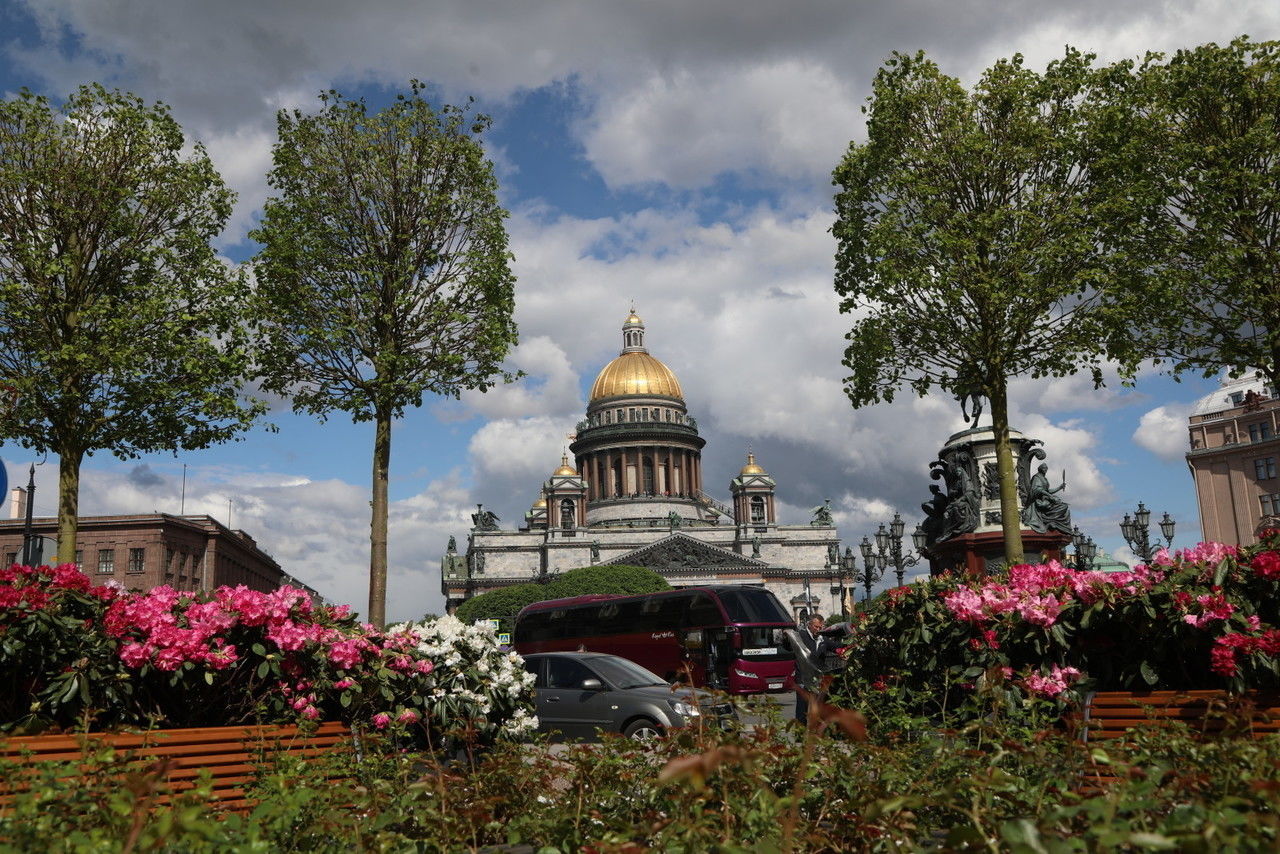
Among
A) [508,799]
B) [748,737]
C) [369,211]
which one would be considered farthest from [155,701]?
[369,211]

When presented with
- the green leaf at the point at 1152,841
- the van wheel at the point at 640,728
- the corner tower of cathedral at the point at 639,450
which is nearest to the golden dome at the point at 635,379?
the corner tower of cathedral at the point at 639,450

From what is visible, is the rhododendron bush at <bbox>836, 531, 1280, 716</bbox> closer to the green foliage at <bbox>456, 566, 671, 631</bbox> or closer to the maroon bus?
the maroon bus

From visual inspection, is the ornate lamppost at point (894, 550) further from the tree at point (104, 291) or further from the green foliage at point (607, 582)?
the green foliage at point (607, 582)

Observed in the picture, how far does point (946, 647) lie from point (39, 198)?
56.8 feet

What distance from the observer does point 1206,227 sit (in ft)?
64.7

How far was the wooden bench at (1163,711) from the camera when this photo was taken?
252 inches

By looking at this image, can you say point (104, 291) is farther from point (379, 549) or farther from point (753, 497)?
point (753, 497)

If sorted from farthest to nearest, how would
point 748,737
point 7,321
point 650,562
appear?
point 650,562 → point 7,321 → point 748,737

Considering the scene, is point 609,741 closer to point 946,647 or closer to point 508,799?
point 508,799

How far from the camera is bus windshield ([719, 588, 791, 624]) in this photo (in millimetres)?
29406

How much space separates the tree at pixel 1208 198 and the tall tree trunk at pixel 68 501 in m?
18.3

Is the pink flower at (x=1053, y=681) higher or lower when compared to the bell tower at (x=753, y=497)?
lower

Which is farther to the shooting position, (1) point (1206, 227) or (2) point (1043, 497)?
(2) point (1043, 497)

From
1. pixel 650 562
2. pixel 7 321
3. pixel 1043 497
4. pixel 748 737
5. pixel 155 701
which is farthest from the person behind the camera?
pixel 650 562
